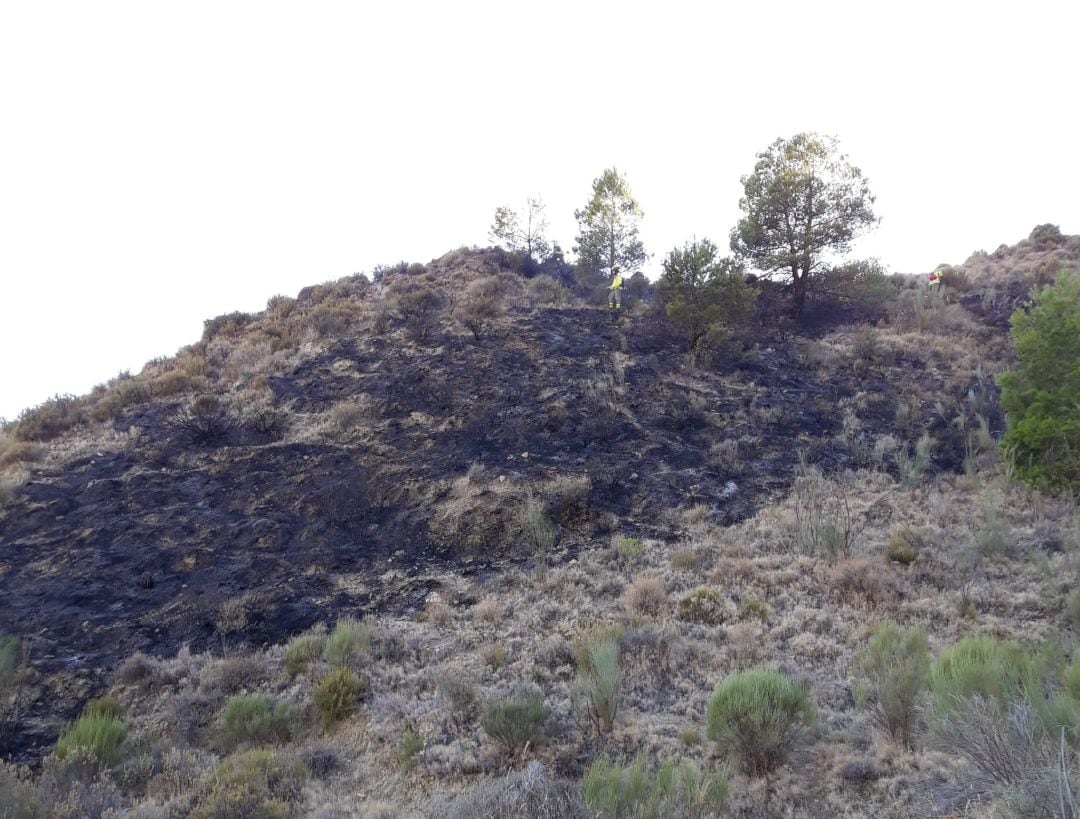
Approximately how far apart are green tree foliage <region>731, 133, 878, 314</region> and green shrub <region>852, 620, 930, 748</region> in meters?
14.2

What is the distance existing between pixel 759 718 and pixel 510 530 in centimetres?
646

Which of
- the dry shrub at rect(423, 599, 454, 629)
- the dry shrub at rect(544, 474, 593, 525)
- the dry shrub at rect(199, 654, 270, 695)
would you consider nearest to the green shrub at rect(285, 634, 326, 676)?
the dry shrub at rect(199, 654, 270, 695)

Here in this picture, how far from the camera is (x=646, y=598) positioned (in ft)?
30.5

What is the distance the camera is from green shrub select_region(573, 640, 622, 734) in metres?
6.54

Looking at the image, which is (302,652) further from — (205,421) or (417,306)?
(417,306)

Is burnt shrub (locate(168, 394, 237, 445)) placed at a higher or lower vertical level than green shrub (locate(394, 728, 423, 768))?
higher

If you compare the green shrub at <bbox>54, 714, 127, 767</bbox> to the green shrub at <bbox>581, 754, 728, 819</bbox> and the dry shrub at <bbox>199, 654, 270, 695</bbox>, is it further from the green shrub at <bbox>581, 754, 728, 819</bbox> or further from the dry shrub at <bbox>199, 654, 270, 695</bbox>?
the green shrub at <bbox>581, 754, 728, 819</bbox>

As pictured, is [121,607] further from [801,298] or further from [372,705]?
[801,298]

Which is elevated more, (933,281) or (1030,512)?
(933,281)

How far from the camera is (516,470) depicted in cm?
1323

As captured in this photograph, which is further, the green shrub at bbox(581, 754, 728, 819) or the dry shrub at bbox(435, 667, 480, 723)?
the dry shrub at bbox(435, 667, 480, 723)

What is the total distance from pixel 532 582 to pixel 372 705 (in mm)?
3275

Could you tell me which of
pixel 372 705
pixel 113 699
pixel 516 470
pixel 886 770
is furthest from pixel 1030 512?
pixel 113 699

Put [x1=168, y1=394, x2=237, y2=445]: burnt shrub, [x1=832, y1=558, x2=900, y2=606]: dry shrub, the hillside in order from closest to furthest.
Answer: the hillside < [x1=832, y1=558, x2=900, y2=606]: dry shrub < [x1=168, y1=394, x2=237, y2=445]: burnt shrub
